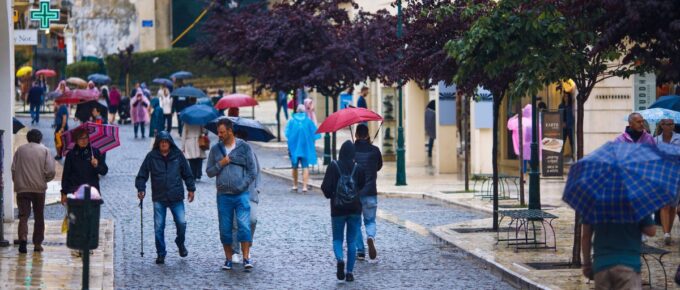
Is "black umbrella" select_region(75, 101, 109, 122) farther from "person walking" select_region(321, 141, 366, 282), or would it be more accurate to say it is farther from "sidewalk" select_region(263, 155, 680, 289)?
"person walking" select_region(321, 141, 366, 282)

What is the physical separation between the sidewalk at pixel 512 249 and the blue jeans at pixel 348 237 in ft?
5.63

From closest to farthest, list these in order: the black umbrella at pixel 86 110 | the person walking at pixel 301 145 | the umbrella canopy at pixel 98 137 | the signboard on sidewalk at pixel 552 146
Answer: the umbrella canopy at pixel 98 137
the person walking at pixel 301 145
the signboard on sidewalk at pixel 552 146
the black umbrella at pixel 86 110

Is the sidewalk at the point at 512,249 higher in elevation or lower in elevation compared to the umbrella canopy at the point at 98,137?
lower

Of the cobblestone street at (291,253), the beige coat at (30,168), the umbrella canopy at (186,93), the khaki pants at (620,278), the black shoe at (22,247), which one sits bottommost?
the cobblestone street at (291,253)

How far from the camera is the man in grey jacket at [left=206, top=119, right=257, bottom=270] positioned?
15867mm

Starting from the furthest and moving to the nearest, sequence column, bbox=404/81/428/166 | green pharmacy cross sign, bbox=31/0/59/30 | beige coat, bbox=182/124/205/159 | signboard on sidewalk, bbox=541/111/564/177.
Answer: column, bbox=404/81/428/166 < green pharmacy cross sign, bbox=31/0/59/30 < beige coat, bbox=182/124/205/159 < signboard on sidewalk, bbox=541/111/564/177

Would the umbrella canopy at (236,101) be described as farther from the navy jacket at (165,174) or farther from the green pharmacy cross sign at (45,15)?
the navy jacket at (165,174)

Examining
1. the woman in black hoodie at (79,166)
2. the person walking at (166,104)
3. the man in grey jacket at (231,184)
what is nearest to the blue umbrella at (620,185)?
the man in grey jacket at (231,184)

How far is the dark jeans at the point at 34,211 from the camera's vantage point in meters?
16.8

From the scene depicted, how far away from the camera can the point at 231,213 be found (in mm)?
16031

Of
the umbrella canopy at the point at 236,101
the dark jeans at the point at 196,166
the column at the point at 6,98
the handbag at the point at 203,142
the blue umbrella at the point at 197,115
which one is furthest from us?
the umbrella canopy at the point at 236,101

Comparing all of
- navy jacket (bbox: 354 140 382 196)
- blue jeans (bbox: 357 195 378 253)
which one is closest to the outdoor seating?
blue jeans (bbox: 357 195 378 253)

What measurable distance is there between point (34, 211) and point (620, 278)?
921 centimetres

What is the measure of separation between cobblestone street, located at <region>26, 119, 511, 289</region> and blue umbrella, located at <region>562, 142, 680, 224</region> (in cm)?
491
